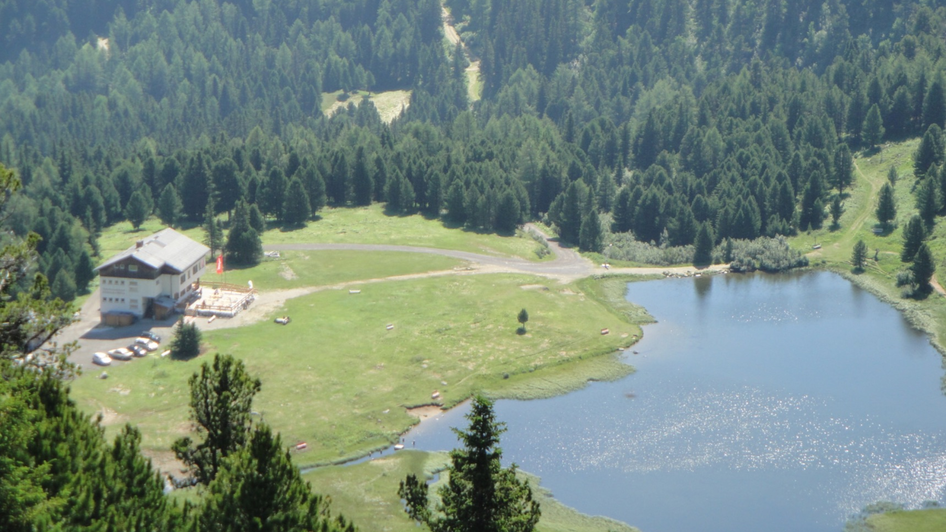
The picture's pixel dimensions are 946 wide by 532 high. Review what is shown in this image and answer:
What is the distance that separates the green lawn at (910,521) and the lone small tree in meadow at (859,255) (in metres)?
74.2

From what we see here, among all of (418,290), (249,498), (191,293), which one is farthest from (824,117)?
(249,498)

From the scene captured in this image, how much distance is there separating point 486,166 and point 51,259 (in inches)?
3102

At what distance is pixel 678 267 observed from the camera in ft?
478

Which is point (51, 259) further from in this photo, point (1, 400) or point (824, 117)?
point (824, 117)

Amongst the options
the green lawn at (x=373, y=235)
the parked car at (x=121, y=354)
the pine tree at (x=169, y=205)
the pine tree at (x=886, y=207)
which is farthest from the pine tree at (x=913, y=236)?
the pine tree at (x=169, y=205)

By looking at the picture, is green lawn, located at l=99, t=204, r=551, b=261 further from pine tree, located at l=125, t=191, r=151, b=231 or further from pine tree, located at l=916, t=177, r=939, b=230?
pine tree, located at l=916, t=177, r=939, b=230

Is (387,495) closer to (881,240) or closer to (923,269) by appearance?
(923,269)

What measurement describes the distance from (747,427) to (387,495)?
111 ft

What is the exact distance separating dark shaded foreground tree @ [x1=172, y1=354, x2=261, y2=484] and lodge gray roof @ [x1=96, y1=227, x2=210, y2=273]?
232 feet

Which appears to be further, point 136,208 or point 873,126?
point 873,126

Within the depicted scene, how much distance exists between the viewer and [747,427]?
85.6 metres

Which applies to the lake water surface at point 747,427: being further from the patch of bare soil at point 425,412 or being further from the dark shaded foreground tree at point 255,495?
the dark shaded foreground tree at point 255,495

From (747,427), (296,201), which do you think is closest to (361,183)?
(296,201)

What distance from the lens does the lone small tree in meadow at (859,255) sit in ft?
454
